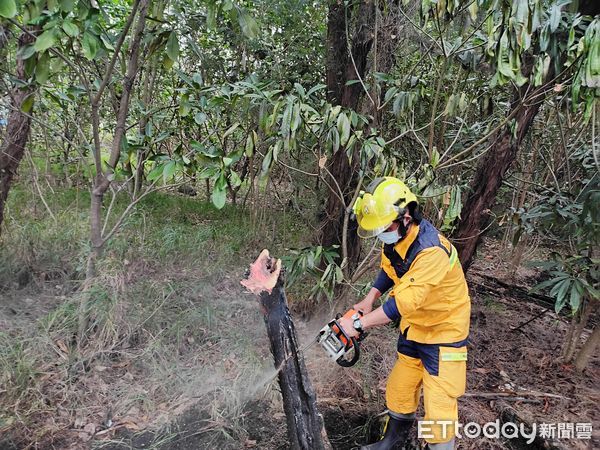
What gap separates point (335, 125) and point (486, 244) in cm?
528

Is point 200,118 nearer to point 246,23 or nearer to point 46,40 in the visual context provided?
point 246,23

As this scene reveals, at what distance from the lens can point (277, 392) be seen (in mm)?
2869

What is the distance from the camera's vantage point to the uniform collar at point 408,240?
2.19 metres

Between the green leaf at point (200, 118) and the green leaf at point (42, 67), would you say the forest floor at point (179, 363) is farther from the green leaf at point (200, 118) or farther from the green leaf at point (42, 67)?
the green leaf at point (42, 67)

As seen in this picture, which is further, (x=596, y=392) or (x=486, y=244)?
(x=486, y=244)

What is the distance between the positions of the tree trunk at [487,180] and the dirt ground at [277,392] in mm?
1056

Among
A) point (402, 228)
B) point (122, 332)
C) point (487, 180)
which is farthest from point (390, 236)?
point (122, 332)

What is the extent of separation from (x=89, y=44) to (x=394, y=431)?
8.89 ft

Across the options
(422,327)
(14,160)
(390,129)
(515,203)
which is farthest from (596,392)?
(14,160)

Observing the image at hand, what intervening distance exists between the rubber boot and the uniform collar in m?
1.07

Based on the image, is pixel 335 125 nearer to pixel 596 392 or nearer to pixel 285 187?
pixel 285 187

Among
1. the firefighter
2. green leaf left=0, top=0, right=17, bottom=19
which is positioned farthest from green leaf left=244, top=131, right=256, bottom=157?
green leaf left=0, top=0, right=17, bottom=19

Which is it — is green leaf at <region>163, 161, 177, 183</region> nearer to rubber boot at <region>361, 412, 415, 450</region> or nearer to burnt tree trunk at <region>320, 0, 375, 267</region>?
burnt tree trunk at <region>320, 0, 375, 267</region>

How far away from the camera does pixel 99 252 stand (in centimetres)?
292
